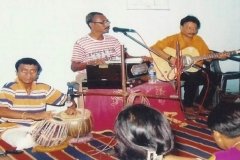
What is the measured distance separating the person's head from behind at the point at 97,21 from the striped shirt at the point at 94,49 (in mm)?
162

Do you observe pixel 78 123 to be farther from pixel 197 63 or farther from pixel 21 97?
pixel 197 63

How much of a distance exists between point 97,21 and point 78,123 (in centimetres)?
173

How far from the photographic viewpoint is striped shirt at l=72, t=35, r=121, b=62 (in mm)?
4995

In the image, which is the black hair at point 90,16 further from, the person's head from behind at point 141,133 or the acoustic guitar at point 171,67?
the person's head from behind at point 141,133

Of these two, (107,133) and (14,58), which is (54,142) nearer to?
(107,133)

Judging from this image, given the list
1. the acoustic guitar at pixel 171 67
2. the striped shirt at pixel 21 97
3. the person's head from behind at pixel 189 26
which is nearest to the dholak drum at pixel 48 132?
the striped shirt at pixel 21 97

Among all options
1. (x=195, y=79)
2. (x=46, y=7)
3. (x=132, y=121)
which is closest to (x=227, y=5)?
(x=195, y=79)

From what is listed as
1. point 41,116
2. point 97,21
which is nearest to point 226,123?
point 41,116

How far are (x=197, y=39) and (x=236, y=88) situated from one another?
4.99ft

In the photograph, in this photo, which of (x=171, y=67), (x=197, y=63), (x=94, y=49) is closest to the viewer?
(x=94, y=49)

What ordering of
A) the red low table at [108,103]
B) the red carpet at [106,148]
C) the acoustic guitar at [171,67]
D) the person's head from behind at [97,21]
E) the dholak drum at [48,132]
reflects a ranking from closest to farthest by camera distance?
the red carpet at [106,148]
the dholak drum at [48,132]
the red low table at [108,103]
the person's head from behind at [97,21]
the acoustic guitar at [171,67]

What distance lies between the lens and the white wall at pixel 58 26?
16.0 feet

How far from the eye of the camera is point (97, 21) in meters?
5.11

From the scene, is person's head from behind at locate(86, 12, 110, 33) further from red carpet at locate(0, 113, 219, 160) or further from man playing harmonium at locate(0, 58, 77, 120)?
red carpet at locate(0, 113, 219, 160)
